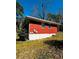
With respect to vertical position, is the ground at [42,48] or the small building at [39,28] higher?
the small building at [39,28]

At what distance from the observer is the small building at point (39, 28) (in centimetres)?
218

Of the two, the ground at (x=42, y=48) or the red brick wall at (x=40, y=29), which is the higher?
the red brick wall at (x=40, y=29)

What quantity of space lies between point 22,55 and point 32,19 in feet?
1.35

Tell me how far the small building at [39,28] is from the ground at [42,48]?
56 millimetres

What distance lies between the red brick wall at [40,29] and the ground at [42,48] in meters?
0.08

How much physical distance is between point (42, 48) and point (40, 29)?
21cm

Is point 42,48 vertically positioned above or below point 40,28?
below

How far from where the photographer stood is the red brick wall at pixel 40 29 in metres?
2.19

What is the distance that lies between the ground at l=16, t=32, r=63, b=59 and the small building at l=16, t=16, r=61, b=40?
6cm

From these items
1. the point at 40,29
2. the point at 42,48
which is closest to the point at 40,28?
the point at 40,29

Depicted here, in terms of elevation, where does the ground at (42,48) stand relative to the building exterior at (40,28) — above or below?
below

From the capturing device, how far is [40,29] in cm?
222

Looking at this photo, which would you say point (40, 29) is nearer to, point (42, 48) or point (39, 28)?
point (39, 28)
